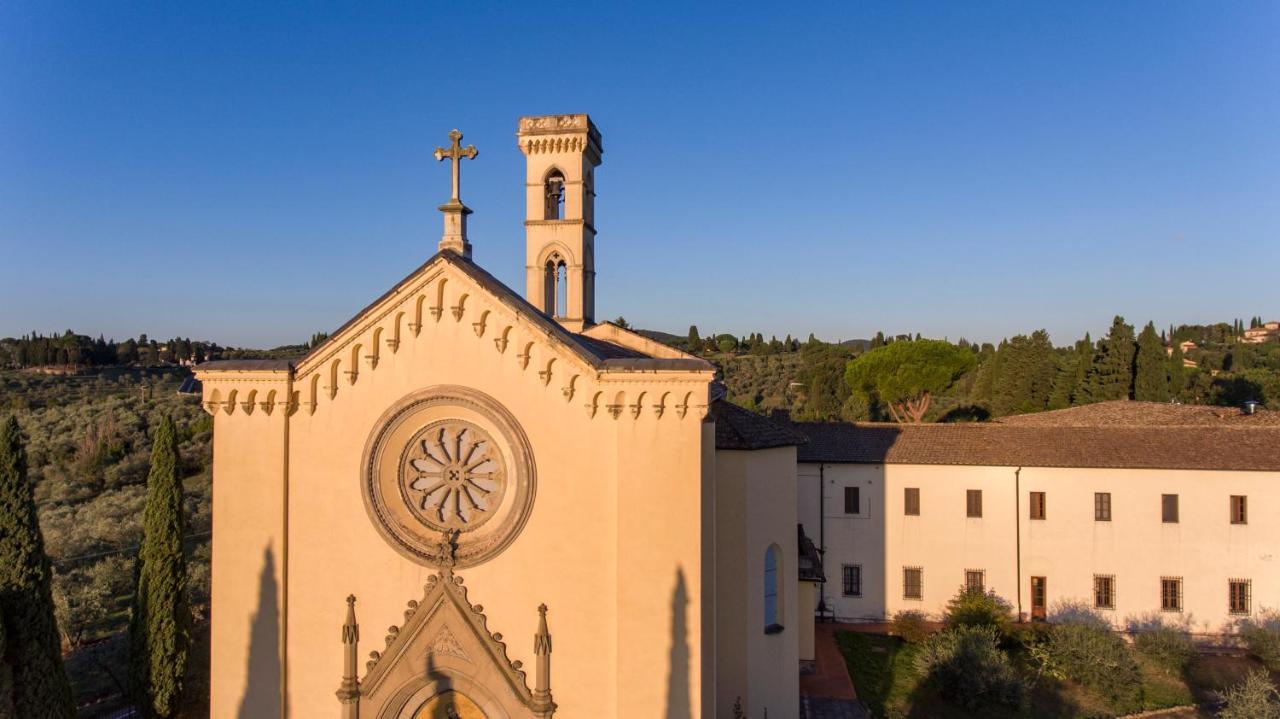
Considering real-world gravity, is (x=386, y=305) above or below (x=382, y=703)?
above

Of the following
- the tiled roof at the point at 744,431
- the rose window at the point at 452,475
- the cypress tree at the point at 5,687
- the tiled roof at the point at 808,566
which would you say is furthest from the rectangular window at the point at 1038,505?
the cypress tree at the point at 5,687

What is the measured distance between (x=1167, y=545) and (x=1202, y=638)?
303 centimetres

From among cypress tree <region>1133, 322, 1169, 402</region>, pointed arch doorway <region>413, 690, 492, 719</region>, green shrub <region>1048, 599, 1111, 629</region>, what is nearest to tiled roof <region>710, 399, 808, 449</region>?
pointed arch doorway <region>413, 690, 492, 719</region>

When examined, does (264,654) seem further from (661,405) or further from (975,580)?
(975,580)

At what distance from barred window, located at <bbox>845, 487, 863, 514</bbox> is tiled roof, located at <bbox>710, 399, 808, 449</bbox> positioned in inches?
392

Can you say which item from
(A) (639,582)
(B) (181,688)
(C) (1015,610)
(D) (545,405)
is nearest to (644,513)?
(A) (639,582)

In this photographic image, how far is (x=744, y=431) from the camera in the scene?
14.9m

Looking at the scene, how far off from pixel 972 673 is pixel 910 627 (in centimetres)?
509

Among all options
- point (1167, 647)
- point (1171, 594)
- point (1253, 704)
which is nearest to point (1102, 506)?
point (1171, 594)

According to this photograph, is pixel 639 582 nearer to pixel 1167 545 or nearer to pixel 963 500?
pixel 963 500

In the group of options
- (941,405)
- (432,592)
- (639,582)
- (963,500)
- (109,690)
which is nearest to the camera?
(639,582)

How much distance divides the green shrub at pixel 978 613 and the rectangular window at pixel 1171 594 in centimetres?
479

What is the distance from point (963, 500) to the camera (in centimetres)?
2497

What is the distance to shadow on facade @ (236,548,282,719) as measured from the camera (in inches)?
452
